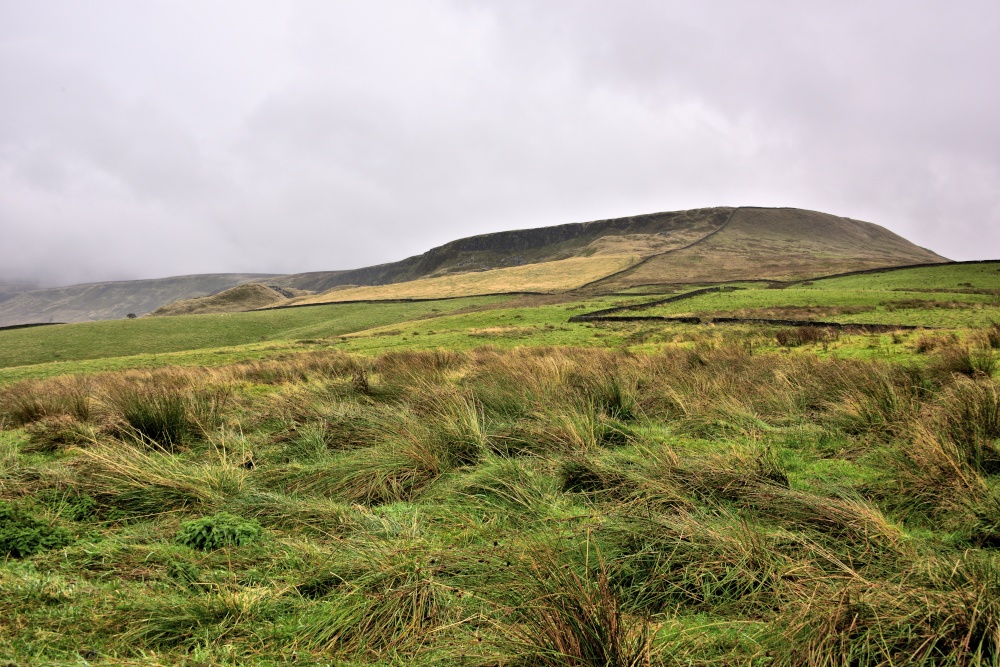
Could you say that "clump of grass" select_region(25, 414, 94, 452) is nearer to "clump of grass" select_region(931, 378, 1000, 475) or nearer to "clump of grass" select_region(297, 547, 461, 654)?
"clump of grass" select_region(297, 547, 461, 654)

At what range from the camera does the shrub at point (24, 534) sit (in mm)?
3393

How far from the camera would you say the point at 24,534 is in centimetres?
347

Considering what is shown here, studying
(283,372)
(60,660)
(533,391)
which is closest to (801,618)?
(60,660)

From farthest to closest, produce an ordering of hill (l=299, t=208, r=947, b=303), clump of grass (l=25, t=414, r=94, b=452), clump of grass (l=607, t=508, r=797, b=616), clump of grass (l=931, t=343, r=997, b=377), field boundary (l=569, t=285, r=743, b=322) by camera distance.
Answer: hill (l=299, t=208, r=947, b=303)
field boundary (l=569, t=285, r=743, b=322)
clump of grass (l=931, t=343, r=997, b=377)
clump of grass (l=25, t=414, r=94, b=452)
clump of grass (l=607, t=508, r=797, b=616)

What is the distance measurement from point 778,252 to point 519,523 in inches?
4483

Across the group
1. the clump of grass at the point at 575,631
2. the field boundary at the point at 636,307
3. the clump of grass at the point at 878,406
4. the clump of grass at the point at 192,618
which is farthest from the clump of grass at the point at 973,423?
the field boundary at the point at 636,307

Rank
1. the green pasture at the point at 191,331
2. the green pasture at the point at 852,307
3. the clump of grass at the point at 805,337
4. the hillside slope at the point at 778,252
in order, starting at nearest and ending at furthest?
the clump of grass at the point at 805,337, the green pasture at the point at 852,307, the green pasture at the point at 191,331, the hillside slope at the point at 778,252

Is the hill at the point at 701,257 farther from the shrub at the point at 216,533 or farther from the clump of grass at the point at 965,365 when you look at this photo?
the shrub at the point at 216,533

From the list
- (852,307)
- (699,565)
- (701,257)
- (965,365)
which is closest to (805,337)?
(965,365)

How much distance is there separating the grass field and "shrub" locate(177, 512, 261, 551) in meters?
0.02

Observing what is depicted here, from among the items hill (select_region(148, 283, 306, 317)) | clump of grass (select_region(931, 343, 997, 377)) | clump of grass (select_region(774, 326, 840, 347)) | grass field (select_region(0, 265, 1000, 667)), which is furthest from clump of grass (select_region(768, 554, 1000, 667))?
hill (select_region(148, 283, 306, 317))

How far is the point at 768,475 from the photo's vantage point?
14.0 feet

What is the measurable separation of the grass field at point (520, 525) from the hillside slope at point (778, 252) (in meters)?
61.0

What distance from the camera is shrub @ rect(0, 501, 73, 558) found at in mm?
3393
